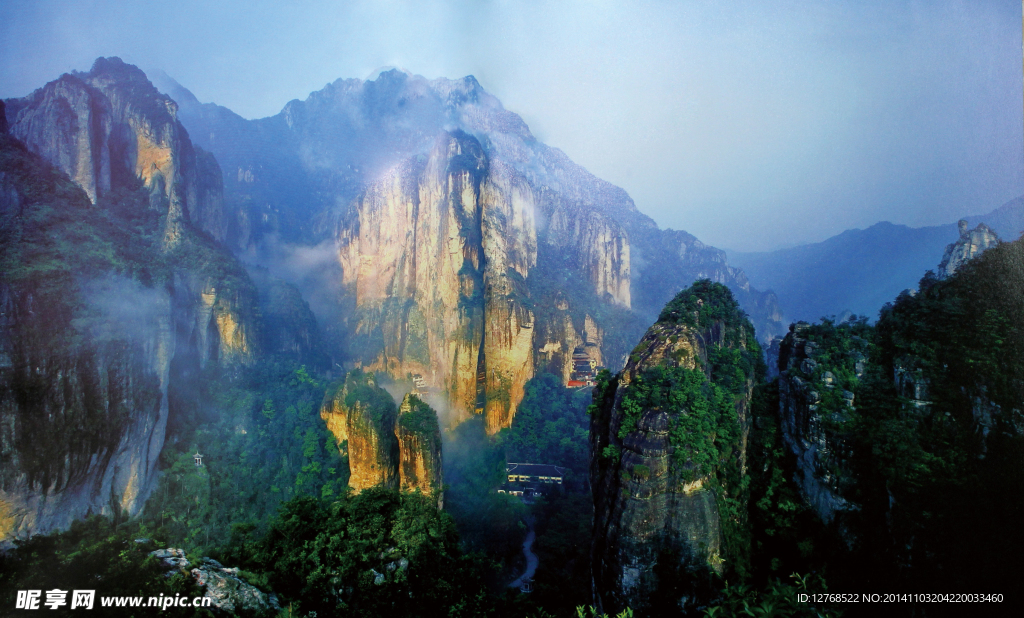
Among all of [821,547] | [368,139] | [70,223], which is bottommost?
[821,547]

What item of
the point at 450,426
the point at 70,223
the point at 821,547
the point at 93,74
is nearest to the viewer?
the point at 821,547

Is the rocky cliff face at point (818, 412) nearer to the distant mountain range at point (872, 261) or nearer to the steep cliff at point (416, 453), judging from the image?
the distant mountain range at point (872, 261)

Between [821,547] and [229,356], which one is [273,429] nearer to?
[229,356]

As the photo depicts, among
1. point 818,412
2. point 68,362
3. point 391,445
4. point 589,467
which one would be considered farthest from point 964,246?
point 68,362

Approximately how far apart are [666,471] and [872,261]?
2029 centimetres

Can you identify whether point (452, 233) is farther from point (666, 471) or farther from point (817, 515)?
point (817, 515)

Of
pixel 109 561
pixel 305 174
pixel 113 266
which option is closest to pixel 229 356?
pixel 113 266

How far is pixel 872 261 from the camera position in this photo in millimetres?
23469

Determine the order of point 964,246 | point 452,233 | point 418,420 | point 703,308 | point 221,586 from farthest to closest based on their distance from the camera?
point 452,233, point 418,420, point 964,246, point 703,308, point 221,586

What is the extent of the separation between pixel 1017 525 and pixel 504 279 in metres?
33.7

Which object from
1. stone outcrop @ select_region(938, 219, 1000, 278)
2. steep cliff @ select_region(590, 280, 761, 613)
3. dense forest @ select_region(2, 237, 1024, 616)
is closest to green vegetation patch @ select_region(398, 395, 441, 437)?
dense forest @ select_region(2, 237, 1024, 616)

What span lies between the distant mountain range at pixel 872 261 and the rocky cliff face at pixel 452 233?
18.7m

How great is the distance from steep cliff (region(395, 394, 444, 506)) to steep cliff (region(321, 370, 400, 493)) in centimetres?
54

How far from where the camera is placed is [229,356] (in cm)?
3141
